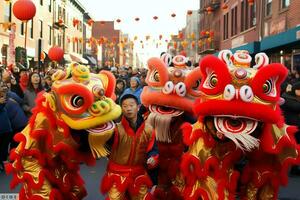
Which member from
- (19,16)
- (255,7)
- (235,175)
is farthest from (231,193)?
(255,7)

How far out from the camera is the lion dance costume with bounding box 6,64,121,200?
14.7ft

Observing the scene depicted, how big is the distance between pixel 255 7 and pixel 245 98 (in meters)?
19.5

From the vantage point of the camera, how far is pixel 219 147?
14.7ft

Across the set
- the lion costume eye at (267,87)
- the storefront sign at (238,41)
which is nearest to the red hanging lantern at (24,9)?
the lion costume eye at (267,87)

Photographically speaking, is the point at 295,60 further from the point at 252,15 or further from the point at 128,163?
the point at 128,163

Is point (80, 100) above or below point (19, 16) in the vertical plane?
below

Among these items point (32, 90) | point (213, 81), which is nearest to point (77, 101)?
point (213, 81)

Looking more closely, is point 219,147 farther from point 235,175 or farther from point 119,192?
point 119,192

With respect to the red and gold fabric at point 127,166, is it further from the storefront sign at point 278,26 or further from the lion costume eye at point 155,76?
the storefront sign at point 278,26

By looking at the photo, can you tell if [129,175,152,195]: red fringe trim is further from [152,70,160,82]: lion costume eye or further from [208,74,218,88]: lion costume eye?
[152,70,160,82]: lion costume eye

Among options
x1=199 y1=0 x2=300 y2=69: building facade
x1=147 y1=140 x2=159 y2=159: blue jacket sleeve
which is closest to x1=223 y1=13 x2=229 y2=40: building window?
x1=199 y1=0 x2=300 y2=69: building facade

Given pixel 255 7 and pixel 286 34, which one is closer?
pixel 286 34

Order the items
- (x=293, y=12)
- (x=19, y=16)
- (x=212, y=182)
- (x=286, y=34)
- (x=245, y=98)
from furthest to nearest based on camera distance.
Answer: (x=293, y=12) < (x=286, y=34) < (x=19, y=16) < (x=212, y=182) < (x=245, y=98)

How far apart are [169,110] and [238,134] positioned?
4.80ft
